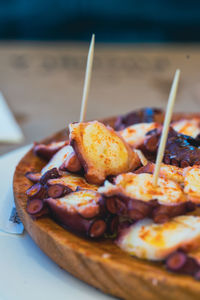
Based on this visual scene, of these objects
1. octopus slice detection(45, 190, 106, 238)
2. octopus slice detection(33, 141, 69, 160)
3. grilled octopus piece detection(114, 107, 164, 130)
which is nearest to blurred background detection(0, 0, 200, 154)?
grilled octopus piece detection(114, 107, 164, 130)

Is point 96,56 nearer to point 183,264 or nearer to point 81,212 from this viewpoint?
point 81,212

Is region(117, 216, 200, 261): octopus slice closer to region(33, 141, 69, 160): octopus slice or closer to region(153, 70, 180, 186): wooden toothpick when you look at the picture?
region(153, 70, 180, 186): wooden toothpick

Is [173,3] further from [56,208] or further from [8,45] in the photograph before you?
[56,208]

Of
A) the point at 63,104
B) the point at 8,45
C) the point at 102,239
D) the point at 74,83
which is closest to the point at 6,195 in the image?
the point at 102,239

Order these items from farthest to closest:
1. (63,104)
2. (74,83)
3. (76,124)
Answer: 1. (74,83)
2. (63,104)
3. (76,124)

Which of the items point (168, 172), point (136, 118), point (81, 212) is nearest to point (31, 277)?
point (81, 212)

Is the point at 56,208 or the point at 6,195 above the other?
the point at 56,208
